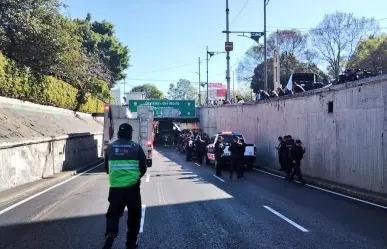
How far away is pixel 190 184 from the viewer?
15.9 m

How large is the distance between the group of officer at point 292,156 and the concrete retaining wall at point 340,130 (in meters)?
0.99

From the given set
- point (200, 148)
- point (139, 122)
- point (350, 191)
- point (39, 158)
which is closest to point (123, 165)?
point (350, 191)

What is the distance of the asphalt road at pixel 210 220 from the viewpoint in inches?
289

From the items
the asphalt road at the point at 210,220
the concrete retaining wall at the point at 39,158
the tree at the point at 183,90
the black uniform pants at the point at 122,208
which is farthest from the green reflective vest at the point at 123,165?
the tree at the point at 183,90

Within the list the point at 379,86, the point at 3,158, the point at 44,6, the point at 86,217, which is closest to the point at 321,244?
the point at 86,217

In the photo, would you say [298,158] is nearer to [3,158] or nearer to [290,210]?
[290,210]

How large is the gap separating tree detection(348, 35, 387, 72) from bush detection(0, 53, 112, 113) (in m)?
35.1

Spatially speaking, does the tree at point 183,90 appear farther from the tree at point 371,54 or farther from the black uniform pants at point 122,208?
the black uniform pants at point 122,208

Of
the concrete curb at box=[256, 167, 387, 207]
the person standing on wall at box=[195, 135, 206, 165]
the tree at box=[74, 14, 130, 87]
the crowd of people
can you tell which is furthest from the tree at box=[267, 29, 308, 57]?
the concrete curb at box=[256, 167, 387, 207]

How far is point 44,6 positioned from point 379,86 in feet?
50.8

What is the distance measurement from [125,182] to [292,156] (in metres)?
11.2

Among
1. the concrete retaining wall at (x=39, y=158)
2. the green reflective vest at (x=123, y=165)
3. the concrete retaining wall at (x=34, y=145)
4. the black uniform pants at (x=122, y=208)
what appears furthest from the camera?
the concrete retaining wall at (x=34, y=145)

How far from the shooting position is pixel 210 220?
30.1 ft

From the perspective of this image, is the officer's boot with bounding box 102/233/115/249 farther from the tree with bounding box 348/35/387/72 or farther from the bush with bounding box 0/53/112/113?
the tree with bounding box 348/35/387/72
